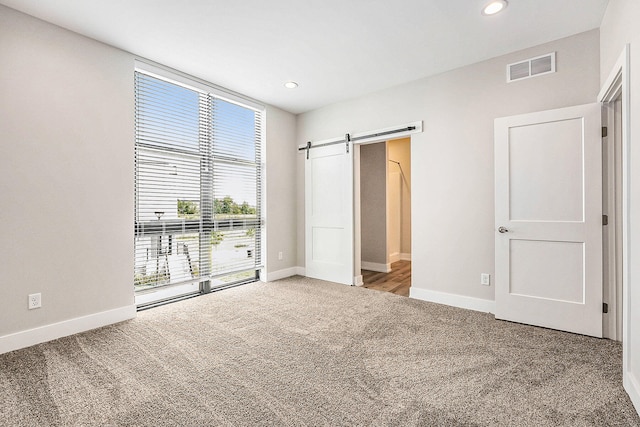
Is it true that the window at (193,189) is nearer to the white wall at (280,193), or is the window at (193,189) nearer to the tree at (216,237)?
the tree at (216,237)

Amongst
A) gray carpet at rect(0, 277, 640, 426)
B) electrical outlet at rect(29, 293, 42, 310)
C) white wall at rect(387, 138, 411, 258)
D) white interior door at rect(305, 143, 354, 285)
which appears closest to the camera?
gray carpet at rect(0, 277, 640, 426)

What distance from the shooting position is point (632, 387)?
1.72 m

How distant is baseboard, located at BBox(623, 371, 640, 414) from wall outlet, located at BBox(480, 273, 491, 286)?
55.3 inches

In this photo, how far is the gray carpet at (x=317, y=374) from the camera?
1.62 m

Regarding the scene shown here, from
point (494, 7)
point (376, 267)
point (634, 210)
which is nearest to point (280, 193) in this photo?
point (376, 267)

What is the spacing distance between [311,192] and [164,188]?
2.12m

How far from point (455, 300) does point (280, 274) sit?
251 cm

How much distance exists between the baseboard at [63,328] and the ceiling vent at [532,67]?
14.7 feet

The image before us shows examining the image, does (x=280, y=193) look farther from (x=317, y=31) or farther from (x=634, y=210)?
(x=634, y=210)

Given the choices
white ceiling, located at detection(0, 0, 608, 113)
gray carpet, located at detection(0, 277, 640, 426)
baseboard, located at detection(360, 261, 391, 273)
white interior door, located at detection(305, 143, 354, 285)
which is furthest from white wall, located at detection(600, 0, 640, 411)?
baseboard, located at detection(360, 261, 391, 273)

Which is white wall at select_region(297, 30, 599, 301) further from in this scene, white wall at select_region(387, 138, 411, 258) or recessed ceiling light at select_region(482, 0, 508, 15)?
white wall at select_region(387, 138, 411, 258)

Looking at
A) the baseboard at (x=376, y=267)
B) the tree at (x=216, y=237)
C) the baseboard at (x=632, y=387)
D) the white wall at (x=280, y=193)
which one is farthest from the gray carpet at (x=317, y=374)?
the baseboard at (x=376, y=267)

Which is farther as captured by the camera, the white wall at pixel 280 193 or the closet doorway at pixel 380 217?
the closet doorway at pixel 380 217

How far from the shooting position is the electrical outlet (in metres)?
2.49
